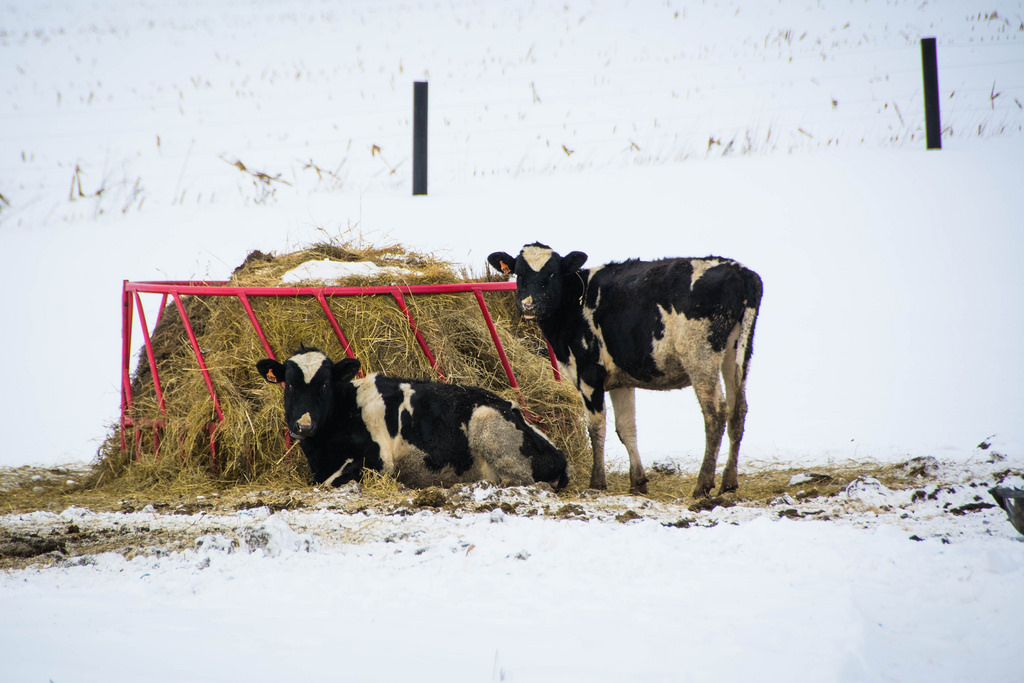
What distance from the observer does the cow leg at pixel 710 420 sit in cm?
596

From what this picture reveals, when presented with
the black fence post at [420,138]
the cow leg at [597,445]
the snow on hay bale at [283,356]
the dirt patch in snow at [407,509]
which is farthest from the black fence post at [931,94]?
the cow leg at [597,445]

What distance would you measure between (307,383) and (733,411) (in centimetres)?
315

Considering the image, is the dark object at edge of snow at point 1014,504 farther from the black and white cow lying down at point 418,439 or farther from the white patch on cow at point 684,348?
the black and white cow lying down at point 418,439

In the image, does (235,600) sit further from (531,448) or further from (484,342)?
(484,342)

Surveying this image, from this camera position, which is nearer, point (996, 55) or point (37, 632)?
point (37, 632)

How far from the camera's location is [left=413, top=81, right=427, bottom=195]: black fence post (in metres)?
15.1

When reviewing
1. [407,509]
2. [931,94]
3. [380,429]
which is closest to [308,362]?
[380,429]

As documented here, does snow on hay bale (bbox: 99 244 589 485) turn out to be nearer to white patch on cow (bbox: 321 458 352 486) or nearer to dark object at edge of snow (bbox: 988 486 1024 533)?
white patch on cow (bbox: 321 458 352 486)

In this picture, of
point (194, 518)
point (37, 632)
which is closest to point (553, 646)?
point (37, 632)

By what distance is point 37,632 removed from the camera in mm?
3080

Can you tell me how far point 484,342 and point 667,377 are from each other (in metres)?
1.97

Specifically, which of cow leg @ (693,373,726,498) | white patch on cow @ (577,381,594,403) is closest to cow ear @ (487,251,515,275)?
white patch on cow @ (577,381,594,403)

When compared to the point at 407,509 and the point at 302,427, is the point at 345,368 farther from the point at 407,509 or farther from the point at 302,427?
the point at 407,509

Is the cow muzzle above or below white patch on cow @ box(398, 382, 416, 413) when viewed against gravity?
below
